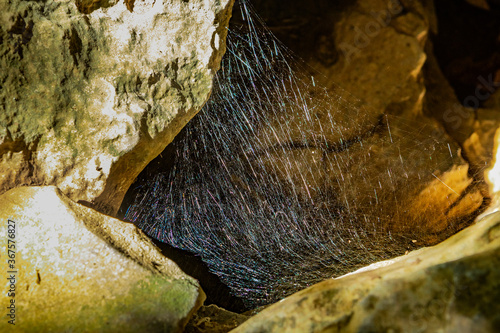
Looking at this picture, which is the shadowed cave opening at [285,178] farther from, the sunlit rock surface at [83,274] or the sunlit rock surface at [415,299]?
the sunlit rock surface at [415,299]

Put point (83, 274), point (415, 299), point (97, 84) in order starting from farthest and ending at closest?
point (97, 84) → point (83, 274) → point (415, 299)

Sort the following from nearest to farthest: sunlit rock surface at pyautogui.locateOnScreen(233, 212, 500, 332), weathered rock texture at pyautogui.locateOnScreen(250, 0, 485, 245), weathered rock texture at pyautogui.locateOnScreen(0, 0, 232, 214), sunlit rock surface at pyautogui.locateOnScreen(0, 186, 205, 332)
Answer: sunlit rock surface at pyautogui.locateOnScreen(233, 212, 500, 332)
sunlit rock surface at pyautogui.locateOnScreen(0, 186, 205, 332)
weathered rock texture at pyautogui.locateOnScreen(0, 0, 232, 214)
weathered rock texture at pyautogui.locateOnScreen(250, 0, 485, 245)

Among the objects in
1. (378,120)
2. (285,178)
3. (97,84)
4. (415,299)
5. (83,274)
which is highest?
(378,120)

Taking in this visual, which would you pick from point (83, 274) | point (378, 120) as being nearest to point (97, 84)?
point (83, 274)

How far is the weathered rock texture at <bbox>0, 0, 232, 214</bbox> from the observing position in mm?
1131

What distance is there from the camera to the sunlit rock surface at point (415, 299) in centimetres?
63

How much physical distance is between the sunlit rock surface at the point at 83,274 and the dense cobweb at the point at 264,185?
62cm

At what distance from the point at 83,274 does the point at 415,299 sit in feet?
2.53

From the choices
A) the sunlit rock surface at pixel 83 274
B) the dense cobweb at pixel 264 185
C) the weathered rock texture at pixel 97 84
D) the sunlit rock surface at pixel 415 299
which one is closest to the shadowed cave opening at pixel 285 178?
the dense cobweb at pixel 264 185

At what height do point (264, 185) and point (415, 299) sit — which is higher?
point (415, 299)

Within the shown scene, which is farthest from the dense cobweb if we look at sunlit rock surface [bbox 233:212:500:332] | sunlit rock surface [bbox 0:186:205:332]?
sunlit rock surface [bbox 233:212:500:332]

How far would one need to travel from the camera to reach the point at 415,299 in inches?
26.4

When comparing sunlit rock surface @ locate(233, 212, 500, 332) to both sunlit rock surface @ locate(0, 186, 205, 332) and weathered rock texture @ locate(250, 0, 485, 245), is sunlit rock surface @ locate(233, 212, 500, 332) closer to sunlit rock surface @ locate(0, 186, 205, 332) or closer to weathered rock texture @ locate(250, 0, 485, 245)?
sunlit rock surface @ locate(0, 186, 205, 332)

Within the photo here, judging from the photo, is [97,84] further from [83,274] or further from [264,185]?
[264,185]
